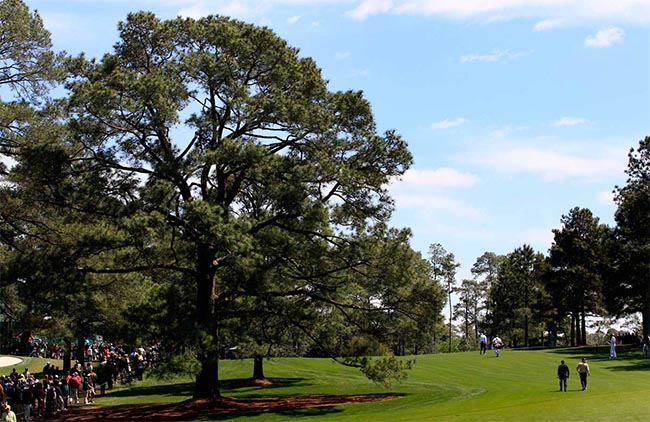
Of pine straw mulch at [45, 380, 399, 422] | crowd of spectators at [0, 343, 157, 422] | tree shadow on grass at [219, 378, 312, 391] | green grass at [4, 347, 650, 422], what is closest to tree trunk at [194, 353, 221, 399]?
pine straw mulch at [45, 380, 399, 422]

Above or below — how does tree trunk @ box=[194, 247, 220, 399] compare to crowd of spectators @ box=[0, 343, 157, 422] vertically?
above

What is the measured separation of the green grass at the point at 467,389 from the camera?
76.1ft

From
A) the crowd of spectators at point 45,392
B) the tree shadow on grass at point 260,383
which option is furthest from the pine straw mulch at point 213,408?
the tree shadow on grass at point 260,383

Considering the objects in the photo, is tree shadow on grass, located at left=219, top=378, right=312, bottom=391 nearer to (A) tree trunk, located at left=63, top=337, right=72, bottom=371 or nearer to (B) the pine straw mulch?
(B) the pine straw mulch

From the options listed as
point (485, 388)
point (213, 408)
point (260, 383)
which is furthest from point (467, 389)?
point (213, 408)

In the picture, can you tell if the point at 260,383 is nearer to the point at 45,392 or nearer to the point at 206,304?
the point at 206,304

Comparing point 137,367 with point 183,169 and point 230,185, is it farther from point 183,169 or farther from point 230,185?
point 183,169

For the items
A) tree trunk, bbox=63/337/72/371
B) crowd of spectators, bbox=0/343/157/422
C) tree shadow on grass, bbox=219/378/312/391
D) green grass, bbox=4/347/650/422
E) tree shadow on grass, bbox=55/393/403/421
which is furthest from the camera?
tree trunk, bbox=63/337/72/371

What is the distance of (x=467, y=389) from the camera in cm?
3288

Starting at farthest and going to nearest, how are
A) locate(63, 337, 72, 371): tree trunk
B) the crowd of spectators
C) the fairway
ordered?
locate(63, 337, 72, 371): tree trunk < the crowd of spectators < the fairway

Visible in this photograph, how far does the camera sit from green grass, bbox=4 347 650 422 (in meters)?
23.2

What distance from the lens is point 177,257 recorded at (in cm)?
3064

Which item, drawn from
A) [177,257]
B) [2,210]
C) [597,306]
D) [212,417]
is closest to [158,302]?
[177,257]

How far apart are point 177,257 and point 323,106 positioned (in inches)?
Answer: 353
